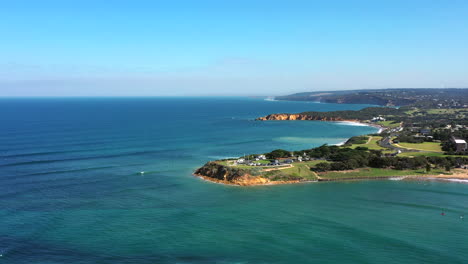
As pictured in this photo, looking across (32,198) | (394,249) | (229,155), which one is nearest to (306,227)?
(394,249)

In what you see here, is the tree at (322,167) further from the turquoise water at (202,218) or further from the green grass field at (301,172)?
the turquoise water at (202,218)

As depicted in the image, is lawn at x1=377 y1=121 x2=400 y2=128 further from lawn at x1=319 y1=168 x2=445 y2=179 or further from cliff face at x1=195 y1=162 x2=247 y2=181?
cliff face at x1=195 y1=162 x2=247 y2=181

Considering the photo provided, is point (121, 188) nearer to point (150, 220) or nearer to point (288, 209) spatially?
point (150, 220)

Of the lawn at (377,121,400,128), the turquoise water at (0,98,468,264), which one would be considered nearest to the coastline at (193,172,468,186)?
the turquoise water at (0,98,468,264)

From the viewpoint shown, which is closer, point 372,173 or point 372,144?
point 372,173

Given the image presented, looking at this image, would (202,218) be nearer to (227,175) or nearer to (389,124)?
(227,175)

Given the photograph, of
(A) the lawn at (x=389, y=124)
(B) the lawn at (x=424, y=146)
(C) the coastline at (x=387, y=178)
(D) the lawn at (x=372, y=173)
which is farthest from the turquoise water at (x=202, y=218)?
(A) the lawn at (x=389, y=124)

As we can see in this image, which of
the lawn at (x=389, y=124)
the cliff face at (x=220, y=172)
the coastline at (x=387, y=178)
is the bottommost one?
the coastline at (x=387, y=178)

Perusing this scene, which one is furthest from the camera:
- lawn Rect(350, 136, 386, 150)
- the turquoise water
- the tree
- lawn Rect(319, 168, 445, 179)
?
lawn Rect(350, 136, 386, 150)

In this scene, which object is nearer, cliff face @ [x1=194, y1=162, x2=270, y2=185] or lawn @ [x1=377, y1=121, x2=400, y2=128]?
cliff face @ [x1=194, y1=162, x2=270, y2=185]

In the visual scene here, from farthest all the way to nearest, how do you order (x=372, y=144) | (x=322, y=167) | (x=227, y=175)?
(x=372, y=144) < (x=322, y=167) < (x=227, y=175)

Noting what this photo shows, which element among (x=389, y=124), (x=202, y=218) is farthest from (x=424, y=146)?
(x=202, y=218)
